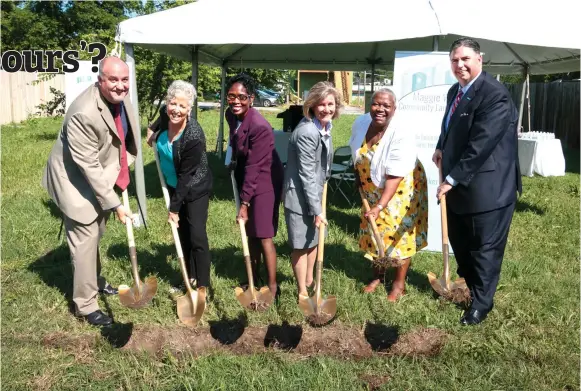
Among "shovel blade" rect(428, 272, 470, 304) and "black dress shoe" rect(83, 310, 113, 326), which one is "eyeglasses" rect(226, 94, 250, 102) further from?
"shovel blade" rect(428, 272, 470, 304)

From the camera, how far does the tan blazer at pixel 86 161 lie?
322cm

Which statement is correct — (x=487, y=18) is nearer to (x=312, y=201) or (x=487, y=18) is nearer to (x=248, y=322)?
(x=312, y=201)

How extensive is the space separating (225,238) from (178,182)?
191cm

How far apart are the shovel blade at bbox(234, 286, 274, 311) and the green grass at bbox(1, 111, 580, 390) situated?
7 centimetres

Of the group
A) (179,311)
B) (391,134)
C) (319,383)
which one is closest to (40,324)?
(179,311)

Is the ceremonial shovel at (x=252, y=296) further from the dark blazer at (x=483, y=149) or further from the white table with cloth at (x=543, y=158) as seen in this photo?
the white table with cloth at (x=543, y=158)

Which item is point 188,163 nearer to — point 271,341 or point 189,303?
point 189,303

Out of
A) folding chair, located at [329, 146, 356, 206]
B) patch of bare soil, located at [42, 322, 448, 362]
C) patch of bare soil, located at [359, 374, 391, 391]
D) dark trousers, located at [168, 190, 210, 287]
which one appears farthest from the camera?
folding chair, located at [329, 146, 356, 206]

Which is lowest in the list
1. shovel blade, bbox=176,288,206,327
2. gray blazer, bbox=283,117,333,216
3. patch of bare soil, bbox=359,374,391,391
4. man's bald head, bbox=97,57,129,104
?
patch of bare soil, bbox=359,374,391,391

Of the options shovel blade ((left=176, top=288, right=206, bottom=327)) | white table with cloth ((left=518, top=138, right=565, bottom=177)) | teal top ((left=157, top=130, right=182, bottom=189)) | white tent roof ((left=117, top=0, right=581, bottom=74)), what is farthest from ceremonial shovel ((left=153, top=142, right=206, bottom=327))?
white table with cloth ((left=518, top=138, right=565, bottom=177))

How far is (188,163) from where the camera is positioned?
349cm

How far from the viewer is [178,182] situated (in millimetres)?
3521

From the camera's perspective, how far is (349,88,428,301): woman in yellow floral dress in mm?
3568

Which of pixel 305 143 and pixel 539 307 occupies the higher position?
pixel 305 143
